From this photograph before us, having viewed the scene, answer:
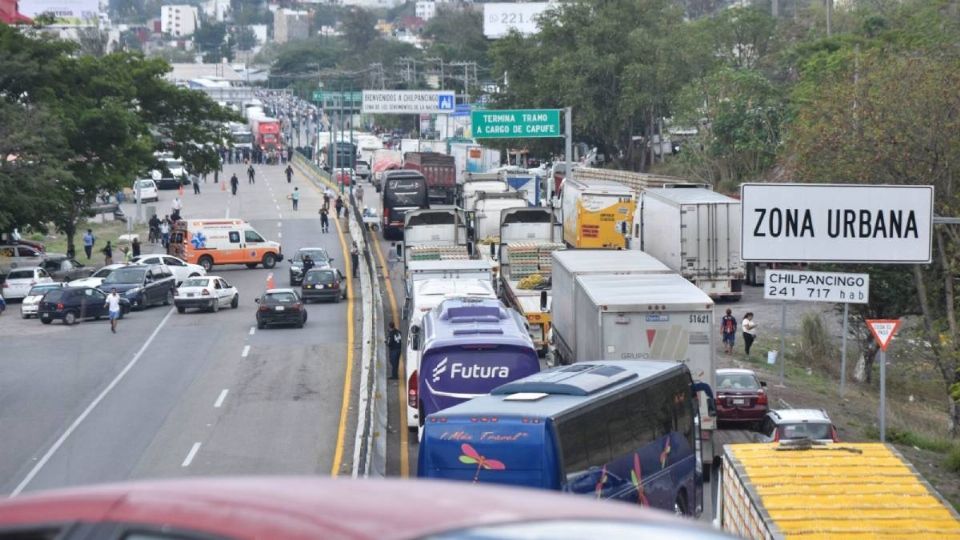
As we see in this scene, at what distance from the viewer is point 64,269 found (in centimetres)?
5600

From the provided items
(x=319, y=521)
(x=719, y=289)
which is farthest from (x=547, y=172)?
(x=319, y=521)

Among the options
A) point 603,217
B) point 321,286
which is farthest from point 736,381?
point 603,217

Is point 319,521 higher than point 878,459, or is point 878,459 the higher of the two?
point 319,521

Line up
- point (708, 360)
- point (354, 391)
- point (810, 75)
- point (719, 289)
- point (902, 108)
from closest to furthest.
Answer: point (708, 360), point (902, 108), point (354, 391), point (719, 289), point (810, 75)

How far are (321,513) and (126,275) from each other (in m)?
47.1

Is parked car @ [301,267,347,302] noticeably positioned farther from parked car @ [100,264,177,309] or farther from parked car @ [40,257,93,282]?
parked car @ [40,257,93,282]

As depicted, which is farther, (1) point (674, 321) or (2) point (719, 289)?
(2) point (719, 289)

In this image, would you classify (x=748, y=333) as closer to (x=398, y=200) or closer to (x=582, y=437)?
(x=582, y=437)

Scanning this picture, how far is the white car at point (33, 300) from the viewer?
155 feet

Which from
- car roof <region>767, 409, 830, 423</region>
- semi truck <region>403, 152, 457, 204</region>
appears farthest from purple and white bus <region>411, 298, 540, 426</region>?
semi truck <region>403, 152, 457, 204</region>

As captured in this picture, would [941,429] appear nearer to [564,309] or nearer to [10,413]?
[564,309]

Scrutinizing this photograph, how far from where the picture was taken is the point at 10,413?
31484 millimetres

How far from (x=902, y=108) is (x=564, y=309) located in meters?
8.21

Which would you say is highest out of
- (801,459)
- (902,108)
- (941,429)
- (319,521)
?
(902,108)
